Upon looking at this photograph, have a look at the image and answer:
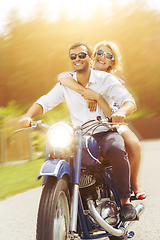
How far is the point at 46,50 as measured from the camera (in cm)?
1075

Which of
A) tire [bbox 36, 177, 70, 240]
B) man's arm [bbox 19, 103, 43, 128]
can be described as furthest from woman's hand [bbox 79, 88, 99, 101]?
tire [bbox 36, 177, 70, 240]

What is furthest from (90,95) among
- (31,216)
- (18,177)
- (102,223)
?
(18,177)

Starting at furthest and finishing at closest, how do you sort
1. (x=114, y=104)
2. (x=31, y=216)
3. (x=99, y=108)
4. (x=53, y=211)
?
(x=31, y=216), (x=114, y=104), (x=99, y=108), (x=53, y=211)

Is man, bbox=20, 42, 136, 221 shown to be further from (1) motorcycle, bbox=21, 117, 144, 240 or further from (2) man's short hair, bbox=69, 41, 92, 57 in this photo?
(1) motorcycle, bbox=21, 117, 144, 240

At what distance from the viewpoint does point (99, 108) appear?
10.0 ft

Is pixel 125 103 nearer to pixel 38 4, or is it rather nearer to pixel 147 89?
pixel 38 4

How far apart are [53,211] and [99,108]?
1127 millimetres

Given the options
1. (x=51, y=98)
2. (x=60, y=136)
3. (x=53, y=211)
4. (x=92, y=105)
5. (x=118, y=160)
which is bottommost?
(x=53, y=211)

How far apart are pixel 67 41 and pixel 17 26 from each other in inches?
Result: 68.9

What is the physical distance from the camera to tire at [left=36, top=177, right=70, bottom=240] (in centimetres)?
221

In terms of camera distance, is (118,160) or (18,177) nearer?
(118,160)

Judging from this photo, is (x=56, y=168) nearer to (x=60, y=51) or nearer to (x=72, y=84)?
(x=72, y=84)

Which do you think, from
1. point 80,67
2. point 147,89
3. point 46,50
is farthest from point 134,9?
point 80,67

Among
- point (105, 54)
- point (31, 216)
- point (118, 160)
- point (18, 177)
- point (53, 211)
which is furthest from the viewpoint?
point (18, 177)
